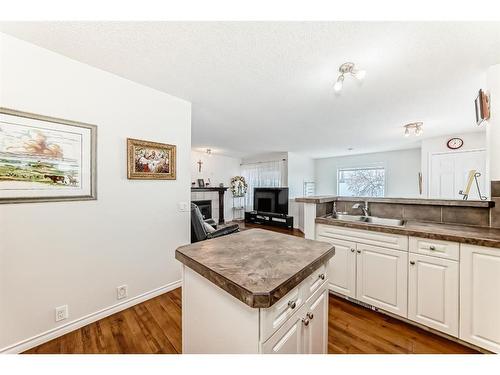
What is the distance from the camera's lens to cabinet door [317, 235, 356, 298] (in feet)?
6.42

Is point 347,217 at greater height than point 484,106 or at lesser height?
lesser

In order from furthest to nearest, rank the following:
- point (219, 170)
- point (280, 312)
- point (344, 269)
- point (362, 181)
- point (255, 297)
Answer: point (219, 170), point (362, 181), point (344, 269), point (280, 312), point (255, 297)

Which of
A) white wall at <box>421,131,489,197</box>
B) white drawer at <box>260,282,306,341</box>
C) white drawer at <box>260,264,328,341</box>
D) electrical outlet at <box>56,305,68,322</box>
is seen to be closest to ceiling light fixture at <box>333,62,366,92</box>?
white drawer at <box>260,264,328,341</box>

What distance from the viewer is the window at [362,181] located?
5945 mm

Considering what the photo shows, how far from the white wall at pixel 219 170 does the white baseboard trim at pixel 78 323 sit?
3.82 m

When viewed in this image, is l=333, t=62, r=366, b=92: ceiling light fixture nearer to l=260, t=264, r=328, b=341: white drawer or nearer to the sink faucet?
the sink faucet

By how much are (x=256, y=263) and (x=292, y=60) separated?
160cm

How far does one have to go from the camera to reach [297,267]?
887mm

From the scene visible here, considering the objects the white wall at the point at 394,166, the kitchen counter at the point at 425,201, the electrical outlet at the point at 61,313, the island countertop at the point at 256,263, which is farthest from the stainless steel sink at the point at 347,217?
the white wall at the point at 394,166

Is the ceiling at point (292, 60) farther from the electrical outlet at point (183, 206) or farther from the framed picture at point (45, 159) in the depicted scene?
the electrical outlet at point (183, 206)

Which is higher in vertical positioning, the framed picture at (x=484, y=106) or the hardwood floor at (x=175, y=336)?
the framed picture at (x=484, y=106)

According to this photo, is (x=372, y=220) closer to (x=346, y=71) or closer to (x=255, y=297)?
(x=346, y=71)

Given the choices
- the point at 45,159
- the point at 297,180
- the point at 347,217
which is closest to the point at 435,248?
the point at 347,217

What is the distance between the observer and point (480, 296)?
1.38 meters
